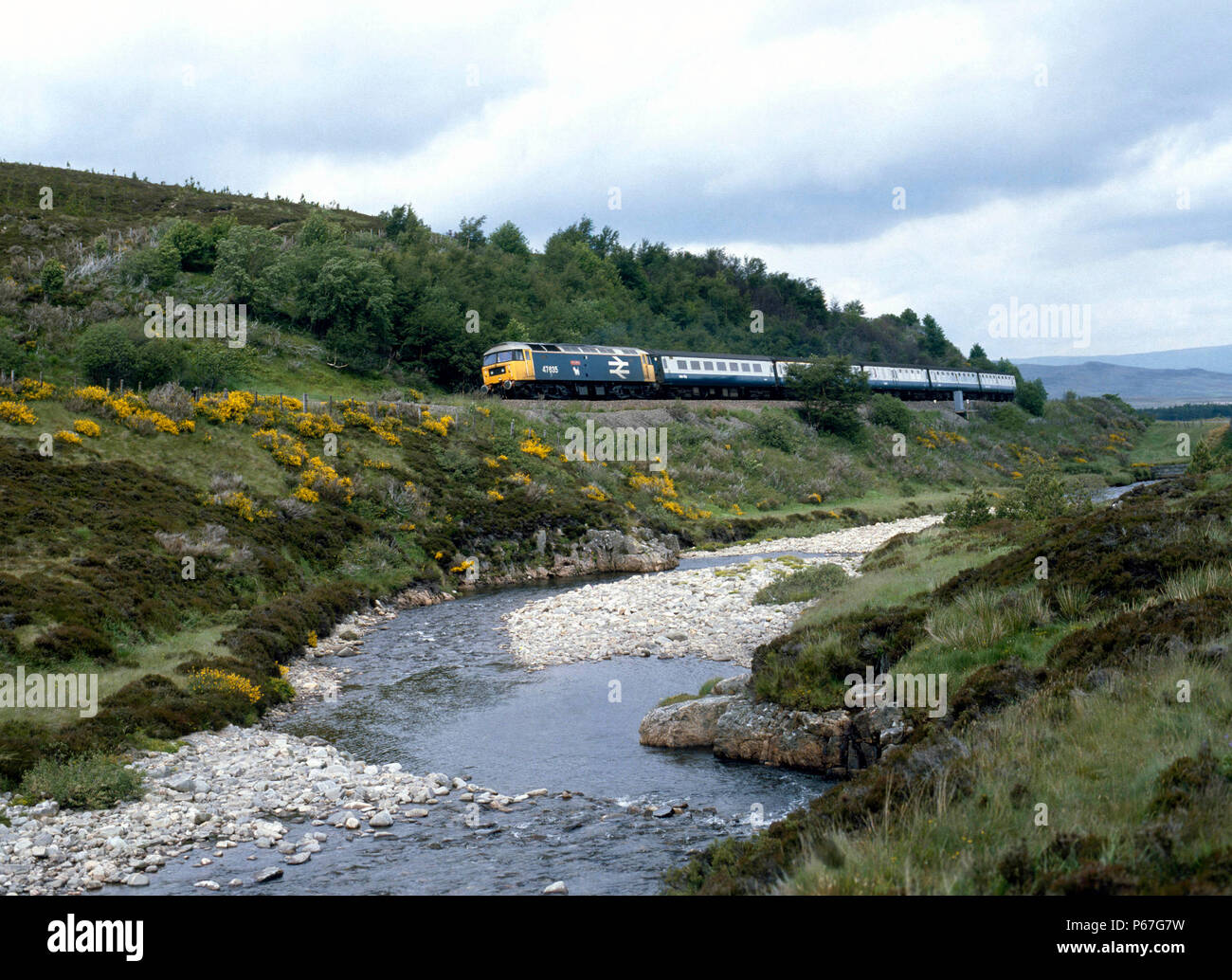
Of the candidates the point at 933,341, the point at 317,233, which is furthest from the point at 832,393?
the point at 933,341

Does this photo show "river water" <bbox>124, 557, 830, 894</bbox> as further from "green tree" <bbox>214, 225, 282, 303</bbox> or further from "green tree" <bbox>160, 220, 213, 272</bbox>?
"green tree" <bbox>160, 220, 213, 272</bbox>

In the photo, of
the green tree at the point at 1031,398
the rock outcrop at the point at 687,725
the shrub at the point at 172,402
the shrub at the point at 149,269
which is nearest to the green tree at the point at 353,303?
the shrub at the point at 149,269

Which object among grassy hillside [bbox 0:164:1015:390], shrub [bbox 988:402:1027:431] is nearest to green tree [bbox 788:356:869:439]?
grassy hillside [bbox 0:164:1015:390]

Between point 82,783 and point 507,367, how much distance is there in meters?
42.0

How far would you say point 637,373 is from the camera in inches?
2296

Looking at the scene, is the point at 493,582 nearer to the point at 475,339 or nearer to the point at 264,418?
the point at 264,418

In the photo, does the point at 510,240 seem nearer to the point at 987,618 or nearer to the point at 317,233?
the point at 317,233

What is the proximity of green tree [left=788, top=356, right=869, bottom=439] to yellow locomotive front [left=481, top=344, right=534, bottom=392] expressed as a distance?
25.2 m

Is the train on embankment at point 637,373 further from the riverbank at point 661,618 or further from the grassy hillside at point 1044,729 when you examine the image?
the grassy hillside at point 1044,729

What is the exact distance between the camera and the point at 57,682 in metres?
15.6

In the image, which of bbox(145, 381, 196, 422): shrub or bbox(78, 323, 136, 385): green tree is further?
bbox(78, 323, 136, 385): green tree

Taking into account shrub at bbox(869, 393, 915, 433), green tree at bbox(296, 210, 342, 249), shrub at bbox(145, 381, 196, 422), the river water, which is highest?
green tree at bbox(296, 210, 342, 249)

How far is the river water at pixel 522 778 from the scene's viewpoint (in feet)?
33.5

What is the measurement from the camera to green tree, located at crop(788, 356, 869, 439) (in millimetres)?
67000
